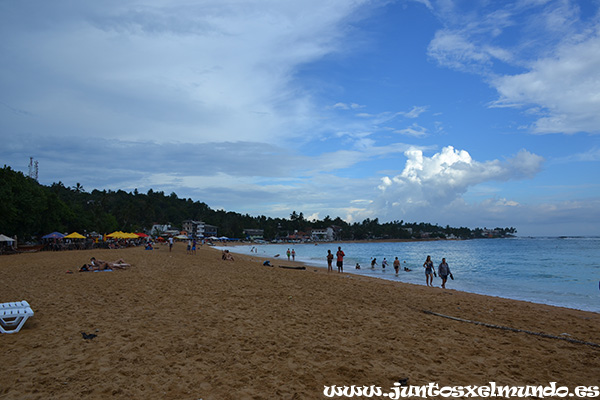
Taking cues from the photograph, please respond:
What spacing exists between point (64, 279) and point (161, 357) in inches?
412

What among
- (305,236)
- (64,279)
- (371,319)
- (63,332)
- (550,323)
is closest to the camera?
(63,332)

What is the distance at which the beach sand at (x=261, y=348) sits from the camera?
450cm

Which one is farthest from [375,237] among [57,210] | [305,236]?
[57,210]

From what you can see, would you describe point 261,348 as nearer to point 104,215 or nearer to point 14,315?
point 14,315

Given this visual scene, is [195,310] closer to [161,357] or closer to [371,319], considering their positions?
[161,357]

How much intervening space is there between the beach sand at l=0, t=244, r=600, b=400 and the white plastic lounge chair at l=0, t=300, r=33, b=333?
186mm

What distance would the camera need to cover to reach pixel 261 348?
5.86m

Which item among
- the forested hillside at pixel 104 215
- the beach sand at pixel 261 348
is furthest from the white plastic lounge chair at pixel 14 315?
the forested hillside at pixel 104 215

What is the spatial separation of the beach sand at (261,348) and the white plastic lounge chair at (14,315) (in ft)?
0.61

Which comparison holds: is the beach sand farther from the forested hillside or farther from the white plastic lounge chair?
the forested hillside

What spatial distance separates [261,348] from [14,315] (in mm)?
4328

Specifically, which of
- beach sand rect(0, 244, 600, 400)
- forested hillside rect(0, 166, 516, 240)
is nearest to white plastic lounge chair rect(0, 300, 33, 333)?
beach sand rect(0, 244, 600, 400)

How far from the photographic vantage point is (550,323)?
9023 mm

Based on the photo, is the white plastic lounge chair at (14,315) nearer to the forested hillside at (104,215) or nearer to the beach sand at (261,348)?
the beach sand at (261,348)
